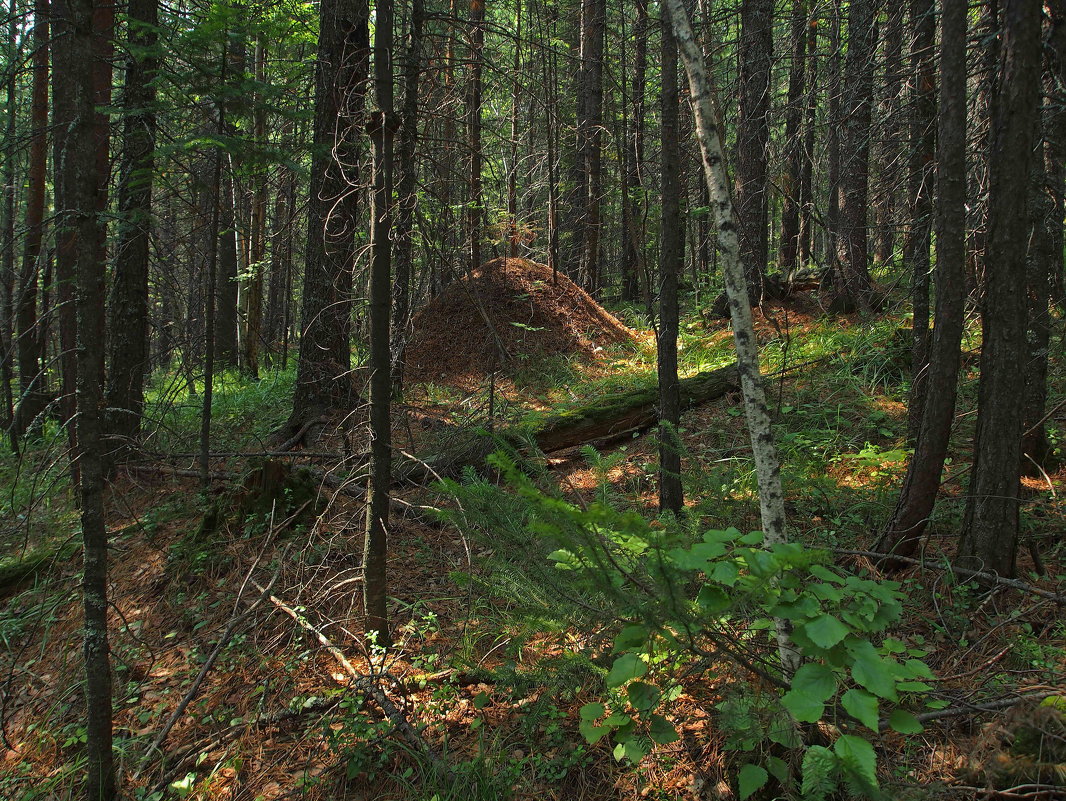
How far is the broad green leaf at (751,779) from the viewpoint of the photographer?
2.15 meters

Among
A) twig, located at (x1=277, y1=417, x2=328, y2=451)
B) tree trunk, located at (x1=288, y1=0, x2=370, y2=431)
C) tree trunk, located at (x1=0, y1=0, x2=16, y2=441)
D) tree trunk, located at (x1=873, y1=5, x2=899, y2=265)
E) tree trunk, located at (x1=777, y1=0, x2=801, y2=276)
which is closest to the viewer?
tree trunk, located at (x1=0, y1=0, x2=16, y2=441)

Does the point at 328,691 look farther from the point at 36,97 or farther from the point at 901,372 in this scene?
the point at 36,97

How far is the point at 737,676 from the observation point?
2561mm

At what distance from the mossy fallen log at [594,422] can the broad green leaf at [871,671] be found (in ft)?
13.6

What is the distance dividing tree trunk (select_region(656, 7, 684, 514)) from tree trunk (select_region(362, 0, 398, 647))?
79.0 inches

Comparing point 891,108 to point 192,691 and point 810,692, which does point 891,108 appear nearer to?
point 810,692

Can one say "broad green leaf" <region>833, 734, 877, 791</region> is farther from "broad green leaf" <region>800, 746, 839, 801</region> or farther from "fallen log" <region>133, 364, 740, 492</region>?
"fallen log" <region>133, 364, 740, 492</region>

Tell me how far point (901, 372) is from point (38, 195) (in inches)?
515

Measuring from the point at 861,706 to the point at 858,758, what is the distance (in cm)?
16

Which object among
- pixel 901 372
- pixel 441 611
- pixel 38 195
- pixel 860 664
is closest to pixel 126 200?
pixel 441 611

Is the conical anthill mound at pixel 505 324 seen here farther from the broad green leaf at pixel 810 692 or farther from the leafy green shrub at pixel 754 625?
the broad green leaf at pixel 810 692

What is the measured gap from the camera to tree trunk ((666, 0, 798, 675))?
251 centimetres

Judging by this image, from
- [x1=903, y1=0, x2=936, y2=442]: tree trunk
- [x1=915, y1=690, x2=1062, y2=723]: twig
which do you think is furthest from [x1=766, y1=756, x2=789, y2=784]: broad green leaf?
[x1=903, y1=0, x2=936, y2=442]: tree trunk

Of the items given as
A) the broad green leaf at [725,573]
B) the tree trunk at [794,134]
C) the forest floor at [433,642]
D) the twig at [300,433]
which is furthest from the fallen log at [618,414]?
the broad green leaf at [725,573]
